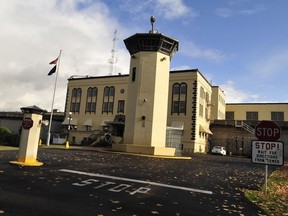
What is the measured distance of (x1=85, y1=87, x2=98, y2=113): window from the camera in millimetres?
56281

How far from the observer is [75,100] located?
5862 cm

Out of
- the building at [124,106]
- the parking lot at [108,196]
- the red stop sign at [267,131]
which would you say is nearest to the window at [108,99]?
the building at [124,106]

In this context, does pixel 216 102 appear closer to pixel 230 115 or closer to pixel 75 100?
pixel 230 115

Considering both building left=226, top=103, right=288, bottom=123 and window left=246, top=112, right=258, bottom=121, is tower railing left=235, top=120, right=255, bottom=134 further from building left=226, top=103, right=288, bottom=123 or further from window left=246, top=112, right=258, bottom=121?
window left=246, top=112, right=258, bottom=121

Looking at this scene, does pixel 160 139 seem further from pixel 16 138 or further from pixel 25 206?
pixel 25 206

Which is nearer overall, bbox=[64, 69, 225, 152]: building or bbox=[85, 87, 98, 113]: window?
bbox=[64, 69, 225, 152]: building

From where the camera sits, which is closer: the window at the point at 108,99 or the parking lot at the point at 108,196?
the parking lot at the point at 108,196

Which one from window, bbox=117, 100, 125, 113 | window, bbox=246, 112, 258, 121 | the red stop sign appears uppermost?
window, bbox=246, 112, 258, 121

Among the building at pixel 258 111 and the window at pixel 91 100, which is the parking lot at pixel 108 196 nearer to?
the window at pixel 91 100

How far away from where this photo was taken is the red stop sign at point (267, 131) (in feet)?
33.5

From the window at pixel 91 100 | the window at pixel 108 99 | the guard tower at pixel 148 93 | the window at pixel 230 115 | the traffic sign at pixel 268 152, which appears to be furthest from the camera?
the window at pixel 230 115

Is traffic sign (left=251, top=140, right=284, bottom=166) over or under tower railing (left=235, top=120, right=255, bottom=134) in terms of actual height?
under

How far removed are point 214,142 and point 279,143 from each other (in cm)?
4334

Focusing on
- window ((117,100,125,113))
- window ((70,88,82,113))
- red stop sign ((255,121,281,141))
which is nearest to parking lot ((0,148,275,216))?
red stop sign ((255,121,281,141))
